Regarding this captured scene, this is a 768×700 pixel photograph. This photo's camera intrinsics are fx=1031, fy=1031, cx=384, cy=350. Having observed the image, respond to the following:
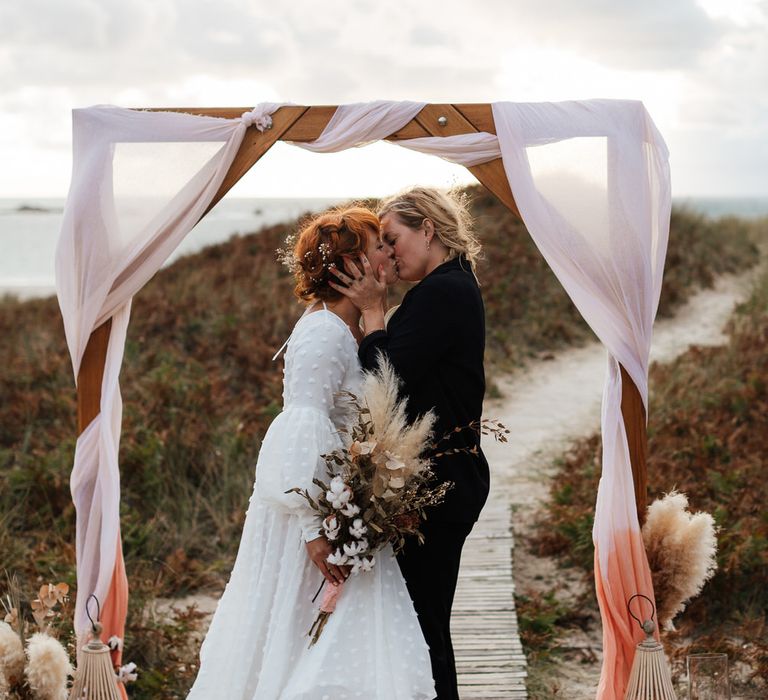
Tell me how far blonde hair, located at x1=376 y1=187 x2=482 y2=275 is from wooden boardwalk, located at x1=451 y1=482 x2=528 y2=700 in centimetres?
242

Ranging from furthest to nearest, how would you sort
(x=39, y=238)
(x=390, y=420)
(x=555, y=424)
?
(x=39, y=238)
(x=555, y=424)
(x=390, y=420)

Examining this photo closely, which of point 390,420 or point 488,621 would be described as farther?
point 488,621

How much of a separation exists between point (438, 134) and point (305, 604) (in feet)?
6.66

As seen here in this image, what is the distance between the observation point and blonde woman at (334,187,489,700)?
3.69 m

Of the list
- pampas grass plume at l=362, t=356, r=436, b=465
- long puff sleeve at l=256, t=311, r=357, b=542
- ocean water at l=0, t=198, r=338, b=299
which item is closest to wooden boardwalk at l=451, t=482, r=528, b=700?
long puff sleeve at l=256, t=311, r=357, b=542

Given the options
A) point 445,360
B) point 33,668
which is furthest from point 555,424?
point 33,668

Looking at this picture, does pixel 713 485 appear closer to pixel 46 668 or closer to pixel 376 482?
pixel 376 482

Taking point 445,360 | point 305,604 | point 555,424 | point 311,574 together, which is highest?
point 555,424

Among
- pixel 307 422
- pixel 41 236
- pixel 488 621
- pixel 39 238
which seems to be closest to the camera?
pixel 307 422

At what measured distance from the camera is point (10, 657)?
3979 millimetres

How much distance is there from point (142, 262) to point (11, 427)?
5.46 metres

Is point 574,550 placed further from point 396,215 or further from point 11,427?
point 11,427

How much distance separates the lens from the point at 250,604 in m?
3.87

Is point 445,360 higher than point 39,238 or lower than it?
lower
